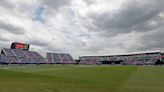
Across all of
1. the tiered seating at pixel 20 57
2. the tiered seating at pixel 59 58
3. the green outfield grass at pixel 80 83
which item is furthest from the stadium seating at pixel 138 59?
the green outfield grass at pixel 80 83

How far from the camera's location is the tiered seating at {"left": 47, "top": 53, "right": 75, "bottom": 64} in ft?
560

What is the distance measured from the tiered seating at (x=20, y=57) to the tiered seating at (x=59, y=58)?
34.0 feet

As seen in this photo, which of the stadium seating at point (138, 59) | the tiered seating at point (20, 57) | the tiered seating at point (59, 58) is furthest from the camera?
the tiered seating at point (59, 58)

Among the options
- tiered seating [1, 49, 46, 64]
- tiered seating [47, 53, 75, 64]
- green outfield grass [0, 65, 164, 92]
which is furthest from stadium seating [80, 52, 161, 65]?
green outfield grass [0, 65, 164, 92]

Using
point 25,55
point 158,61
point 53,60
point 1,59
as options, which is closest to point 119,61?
point 158,61

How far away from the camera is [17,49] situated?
159 meters

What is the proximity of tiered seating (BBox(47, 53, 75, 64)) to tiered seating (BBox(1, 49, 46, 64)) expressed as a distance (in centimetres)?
1036

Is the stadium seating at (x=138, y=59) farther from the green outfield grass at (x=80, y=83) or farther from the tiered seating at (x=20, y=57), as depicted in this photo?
the green outfield grass at (x=80, y=83)

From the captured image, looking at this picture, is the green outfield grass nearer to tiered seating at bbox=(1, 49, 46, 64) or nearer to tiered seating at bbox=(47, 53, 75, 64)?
tiered seating at bbox=(1, 49, 46, 64)

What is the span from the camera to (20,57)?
146 meters

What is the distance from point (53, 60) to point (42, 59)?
40.3ft

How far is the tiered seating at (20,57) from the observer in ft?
453

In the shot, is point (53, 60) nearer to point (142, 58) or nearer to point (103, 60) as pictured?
point (103, 60)

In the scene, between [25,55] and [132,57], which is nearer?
[25,55]
